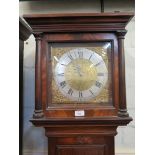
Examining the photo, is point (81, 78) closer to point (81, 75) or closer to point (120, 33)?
point (81, 75)

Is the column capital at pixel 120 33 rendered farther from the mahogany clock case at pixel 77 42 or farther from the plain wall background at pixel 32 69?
the plain wall background at pixel 32 69

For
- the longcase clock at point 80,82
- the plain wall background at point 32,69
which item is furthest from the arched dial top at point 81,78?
the plain wall background at point 32,69

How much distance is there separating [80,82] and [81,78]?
0.07 feet

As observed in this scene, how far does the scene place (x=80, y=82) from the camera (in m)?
1.08

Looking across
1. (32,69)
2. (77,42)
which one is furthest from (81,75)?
(32,69)

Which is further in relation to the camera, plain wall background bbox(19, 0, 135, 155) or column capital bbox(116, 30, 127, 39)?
plain wall background bbox(19, 0, 135, 155)

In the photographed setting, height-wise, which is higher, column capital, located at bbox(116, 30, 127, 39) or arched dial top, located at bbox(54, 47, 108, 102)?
column capital, located at bbox(116, 30, 127, 39)

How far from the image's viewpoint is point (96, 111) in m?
1.07

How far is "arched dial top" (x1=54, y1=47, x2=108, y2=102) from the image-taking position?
1086 millimetres

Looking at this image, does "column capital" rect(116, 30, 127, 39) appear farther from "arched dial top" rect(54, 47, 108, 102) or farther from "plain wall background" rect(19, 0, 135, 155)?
"plain wall background" rect(19, 0, 135, 155)

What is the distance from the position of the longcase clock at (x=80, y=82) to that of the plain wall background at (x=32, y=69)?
43cm

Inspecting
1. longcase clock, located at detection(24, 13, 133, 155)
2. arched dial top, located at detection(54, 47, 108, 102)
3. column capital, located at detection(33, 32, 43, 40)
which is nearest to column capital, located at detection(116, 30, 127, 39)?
longcase clock, located at detection(24, 13, 133, 155)

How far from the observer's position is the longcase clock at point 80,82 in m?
1.06
